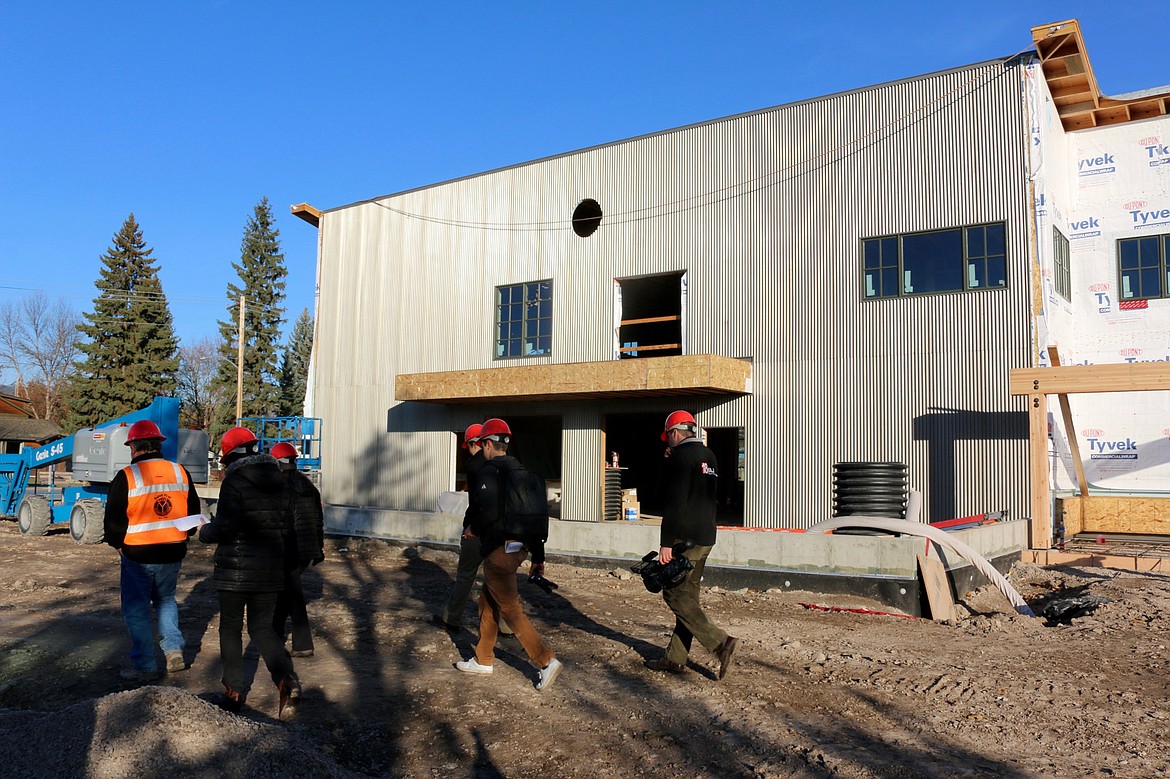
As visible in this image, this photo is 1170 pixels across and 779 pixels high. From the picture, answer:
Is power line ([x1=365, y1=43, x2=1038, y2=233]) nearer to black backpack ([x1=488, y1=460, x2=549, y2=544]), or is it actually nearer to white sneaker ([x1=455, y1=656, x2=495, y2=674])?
black backpack ([x1=488, y1=460, x2=549, y2=544])

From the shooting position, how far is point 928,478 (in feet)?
57.0

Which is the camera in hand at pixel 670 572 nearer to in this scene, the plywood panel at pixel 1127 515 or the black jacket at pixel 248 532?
the black jacket at pixel 248 532

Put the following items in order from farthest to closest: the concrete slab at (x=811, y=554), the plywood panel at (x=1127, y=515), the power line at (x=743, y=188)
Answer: the power line at (x=743, y=188) → the plywood panel at (x=1127, y=515) → the concrete slab at (x=811, y=554)

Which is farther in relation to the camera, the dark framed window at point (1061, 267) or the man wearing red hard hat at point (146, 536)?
the dark framed window at point (1061, 267)

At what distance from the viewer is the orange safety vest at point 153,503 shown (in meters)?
6.80

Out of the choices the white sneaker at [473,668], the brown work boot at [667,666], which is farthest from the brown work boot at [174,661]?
the brown work boot at [667,666]

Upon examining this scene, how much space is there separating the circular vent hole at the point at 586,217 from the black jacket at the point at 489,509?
16.4 m

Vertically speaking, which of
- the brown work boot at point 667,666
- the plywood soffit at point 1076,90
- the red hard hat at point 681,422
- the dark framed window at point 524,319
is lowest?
the brown work boot at point 667,666

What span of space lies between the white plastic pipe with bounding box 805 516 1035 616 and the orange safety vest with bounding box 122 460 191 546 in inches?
330

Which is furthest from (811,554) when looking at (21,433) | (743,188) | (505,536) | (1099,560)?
(21,433)

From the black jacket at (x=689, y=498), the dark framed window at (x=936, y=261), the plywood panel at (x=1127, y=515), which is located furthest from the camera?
the plywood panel at (x=1127, y=515)

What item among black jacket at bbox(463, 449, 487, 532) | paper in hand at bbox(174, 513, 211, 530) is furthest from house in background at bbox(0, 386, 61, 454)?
black jacket at bbox(463, 449, 487, 532)

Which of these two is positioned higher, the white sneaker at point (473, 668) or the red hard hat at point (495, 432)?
the red hard hat at point (495, 432)

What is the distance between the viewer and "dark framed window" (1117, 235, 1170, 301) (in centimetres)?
1942
